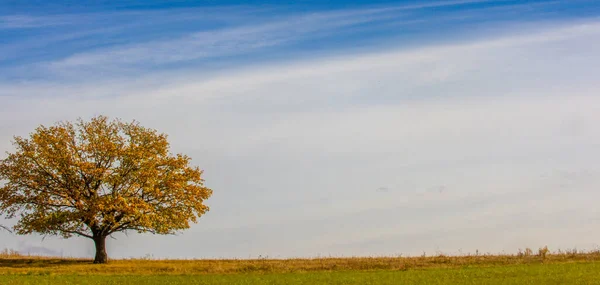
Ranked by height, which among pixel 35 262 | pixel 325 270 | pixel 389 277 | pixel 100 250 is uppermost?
pixel 100 250

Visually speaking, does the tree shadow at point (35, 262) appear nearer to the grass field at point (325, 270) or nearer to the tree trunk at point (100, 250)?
the grass field at point (325, 270)

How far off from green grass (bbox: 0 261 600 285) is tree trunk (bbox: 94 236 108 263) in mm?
11461

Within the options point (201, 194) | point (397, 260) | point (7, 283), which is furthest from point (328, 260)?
point (7, 283)

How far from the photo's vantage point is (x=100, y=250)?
2697 inches

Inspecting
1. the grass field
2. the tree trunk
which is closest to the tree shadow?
the grass field

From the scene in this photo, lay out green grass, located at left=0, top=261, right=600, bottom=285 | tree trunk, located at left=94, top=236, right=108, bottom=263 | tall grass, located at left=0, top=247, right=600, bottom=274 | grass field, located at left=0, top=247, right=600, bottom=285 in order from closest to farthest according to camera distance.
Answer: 1. green grass, located at left=0, top=261, right=600, bottom=285
2. grass field, located at left=0, top=247, right=600, bottom=285
3. tall grass, located at left=0, top=247, right=600, bottom=274
4. tree trunk, located at left=94, top=236, right=108, bottom=263

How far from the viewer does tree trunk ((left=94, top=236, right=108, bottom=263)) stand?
68.3 metres

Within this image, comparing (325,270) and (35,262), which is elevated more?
(35,262)

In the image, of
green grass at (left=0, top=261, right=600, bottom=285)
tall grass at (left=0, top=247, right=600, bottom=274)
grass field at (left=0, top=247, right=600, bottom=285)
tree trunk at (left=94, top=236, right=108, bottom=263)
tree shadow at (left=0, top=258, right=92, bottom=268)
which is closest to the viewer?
green grass at (left=0, top=261, right=600, bottom=285)

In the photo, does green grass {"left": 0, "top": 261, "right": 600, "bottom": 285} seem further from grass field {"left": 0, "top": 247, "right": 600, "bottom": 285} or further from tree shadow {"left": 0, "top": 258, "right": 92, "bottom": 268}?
tree shadow {"left": 0, "top": 258, "right": 92, "bottom": 268}

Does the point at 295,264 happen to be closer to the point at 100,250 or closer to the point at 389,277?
the point at 389,277

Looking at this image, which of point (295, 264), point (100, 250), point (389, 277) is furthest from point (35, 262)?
point (389, 277)

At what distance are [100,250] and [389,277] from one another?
103 feet

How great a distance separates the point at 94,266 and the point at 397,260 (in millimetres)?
26995
